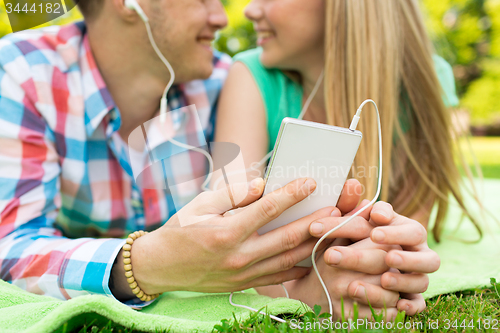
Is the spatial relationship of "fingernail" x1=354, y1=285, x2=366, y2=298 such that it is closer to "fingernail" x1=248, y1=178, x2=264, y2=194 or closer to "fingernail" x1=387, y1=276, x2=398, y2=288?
"fingernail" x1=387, y1=276, x2=398, y2=288

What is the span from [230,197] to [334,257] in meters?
0.28

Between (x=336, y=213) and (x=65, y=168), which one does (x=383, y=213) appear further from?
(x=65, y=168)

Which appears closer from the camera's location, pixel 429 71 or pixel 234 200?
pixel 234 200

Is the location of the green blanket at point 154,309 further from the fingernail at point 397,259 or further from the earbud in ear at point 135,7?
the earbud in ear at point 135,7

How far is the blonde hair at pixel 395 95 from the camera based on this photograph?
1482 mm

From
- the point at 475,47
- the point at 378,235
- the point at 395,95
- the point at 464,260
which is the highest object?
the point at 395,95

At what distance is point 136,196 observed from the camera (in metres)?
1.56

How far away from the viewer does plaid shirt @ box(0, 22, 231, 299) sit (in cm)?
107

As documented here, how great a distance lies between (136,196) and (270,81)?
0.80m

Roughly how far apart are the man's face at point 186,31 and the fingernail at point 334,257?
3.42 ft

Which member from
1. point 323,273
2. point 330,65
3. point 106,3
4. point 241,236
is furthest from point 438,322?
point 106,3

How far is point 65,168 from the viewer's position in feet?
4.63

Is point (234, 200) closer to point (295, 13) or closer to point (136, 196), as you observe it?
point (136, 196)

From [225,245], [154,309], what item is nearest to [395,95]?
[225,245]
